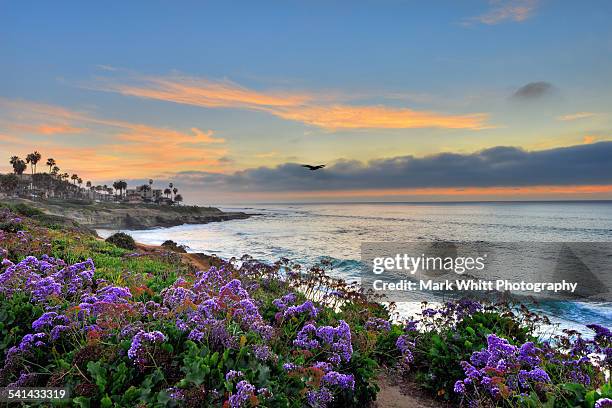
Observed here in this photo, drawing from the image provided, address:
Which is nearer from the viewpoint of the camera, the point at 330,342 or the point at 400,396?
the point at 330,342

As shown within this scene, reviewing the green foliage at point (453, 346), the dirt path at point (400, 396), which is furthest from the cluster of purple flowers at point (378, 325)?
the dirt path at point (400, 396)

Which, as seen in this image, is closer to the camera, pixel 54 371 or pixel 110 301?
pixel 54 371

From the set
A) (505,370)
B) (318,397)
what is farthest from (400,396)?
(318,397)

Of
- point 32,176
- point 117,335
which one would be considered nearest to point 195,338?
point 117,335

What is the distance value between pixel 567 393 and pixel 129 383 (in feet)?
18.2

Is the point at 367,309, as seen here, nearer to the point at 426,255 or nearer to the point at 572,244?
A: the point at 426,255

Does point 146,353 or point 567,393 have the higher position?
point 146,353

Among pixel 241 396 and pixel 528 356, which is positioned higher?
pixel 241 396

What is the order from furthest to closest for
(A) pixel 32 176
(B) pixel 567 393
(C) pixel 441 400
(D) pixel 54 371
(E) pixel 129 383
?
(A) pixel 32 176 < (C) pixel 441 400 < (B) pixel 567 393 < (D) pixel 54 371 < (E) pixel 129 383

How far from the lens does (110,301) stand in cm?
472

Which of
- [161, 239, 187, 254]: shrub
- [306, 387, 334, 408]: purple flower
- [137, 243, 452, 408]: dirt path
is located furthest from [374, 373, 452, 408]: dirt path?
[161, 239, 187, 254]: shrub

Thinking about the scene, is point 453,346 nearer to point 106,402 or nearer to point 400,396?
point 400,396

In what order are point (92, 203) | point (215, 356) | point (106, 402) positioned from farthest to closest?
point (92, 203), point (215, 356), point (106, 402)

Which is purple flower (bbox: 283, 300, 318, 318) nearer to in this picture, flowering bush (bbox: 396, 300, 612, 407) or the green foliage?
flowering bush (bbox: 396, 300, 612, 407)
